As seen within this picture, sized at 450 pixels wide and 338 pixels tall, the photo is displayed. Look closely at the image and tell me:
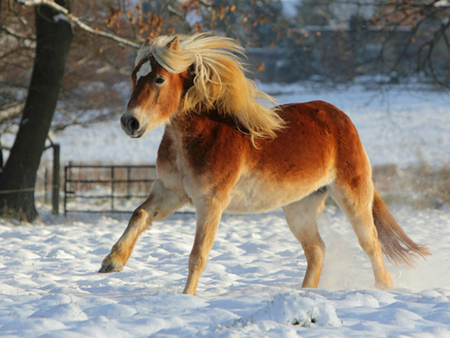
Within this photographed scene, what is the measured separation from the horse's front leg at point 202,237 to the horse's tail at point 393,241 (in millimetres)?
2101

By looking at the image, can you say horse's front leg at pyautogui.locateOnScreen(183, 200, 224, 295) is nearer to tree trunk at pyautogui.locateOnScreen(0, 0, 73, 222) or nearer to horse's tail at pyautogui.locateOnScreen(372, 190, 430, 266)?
horse's tail at pyautogui.locateOnScreen(372, 190, 430, 266)

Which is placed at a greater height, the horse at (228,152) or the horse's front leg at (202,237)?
the horse at (228,152)

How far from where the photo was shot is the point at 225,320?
10.5 feet

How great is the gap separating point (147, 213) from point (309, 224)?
172 centimetres

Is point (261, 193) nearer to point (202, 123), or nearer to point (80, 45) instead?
point (202, 123)

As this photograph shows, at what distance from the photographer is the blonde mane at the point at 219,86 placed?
4035 mm

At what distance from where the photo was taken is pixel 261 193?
167 inches

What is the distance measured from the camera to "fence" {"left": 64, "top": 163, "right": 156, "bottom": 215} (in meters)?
11.5

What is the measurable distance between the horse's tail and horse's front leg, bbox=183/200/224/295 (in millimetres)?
2101

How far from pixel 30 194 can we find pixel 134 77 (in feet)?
20.9

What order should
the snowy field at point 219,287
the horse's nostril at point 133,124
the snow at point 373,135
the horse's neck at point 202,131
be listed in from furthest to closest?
1. the snow at point 373,135
2. the horse's neck at point 202,131
3. the horse's nostril at point 133,124
4. the snowy field at point 219,287

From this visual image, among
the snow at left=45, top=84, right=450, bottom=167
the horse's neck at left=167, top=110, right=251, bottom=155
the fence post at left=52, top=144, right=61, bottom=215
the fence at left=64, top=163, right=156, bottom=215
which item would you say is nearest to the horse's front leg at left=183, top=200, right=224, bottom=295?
the horse's neck at left=167, top=110, right=251, bottom=155

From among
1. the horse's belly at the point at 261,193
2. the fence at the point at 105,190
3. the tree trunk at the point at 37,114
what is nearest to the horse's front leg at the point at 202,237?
the horse's belly at the point at 261,193

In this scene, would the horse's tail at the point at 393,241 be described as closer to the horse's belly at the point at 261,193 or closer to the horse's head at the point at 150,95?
the horse's belly at the point at 261,193
